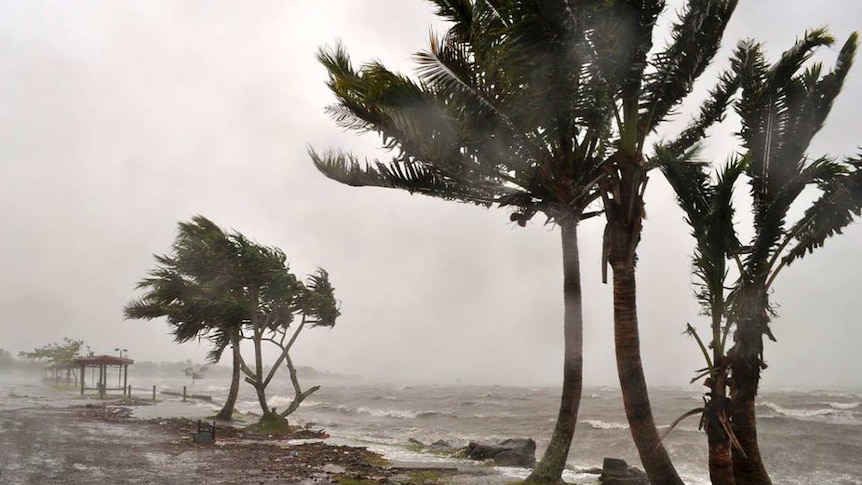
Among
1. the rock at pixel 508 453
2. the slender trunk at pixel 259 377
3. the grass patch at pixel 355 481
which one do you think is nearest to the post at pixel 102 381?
the slender trunk at pixel 259 377

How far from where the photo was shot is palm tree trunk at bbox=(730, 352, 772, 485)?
8078 mm

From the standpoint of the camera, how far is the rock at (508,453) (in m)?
14.3

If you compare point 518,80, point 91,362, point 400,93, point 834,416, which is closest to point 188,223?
point 400,93

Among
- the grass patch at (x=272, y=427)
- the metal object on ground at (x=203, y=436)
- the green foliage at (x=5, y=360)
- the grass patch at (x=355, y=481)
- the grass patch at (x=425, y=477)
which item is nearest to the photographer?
the grass patch at (x=355, y=481)

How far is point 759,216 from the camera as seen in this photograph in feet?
28.3

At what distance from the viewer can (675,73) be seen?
881 cm

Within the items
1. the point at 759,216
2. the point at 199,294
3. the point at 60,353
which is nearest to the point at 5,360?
the point at 60,353

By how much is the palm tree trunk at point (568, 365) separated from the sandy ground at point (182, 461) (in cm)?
124

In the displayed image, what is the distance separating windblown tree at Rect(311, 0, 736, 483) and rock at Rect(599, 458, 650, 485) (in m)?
1.24

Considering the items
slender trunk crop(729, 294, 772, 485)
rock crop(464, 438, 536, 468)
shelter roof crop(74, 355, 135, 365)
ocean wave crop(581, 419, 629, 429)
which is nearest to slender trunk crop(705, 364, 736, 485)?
slender trunk crop(729, 294, 772, 485)

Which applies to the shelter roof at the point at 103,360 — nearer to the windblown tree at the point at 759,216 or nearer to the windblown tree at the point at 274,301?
the windblown tree at the point at 274,301

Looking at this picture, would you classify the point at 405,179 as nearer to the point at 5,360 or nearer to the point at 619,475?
the point at 619,475

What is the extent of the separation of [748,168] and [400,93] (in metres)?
5.42

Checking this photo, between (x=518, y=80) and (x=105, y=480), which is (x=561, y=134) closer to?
(x=518, y=80)
